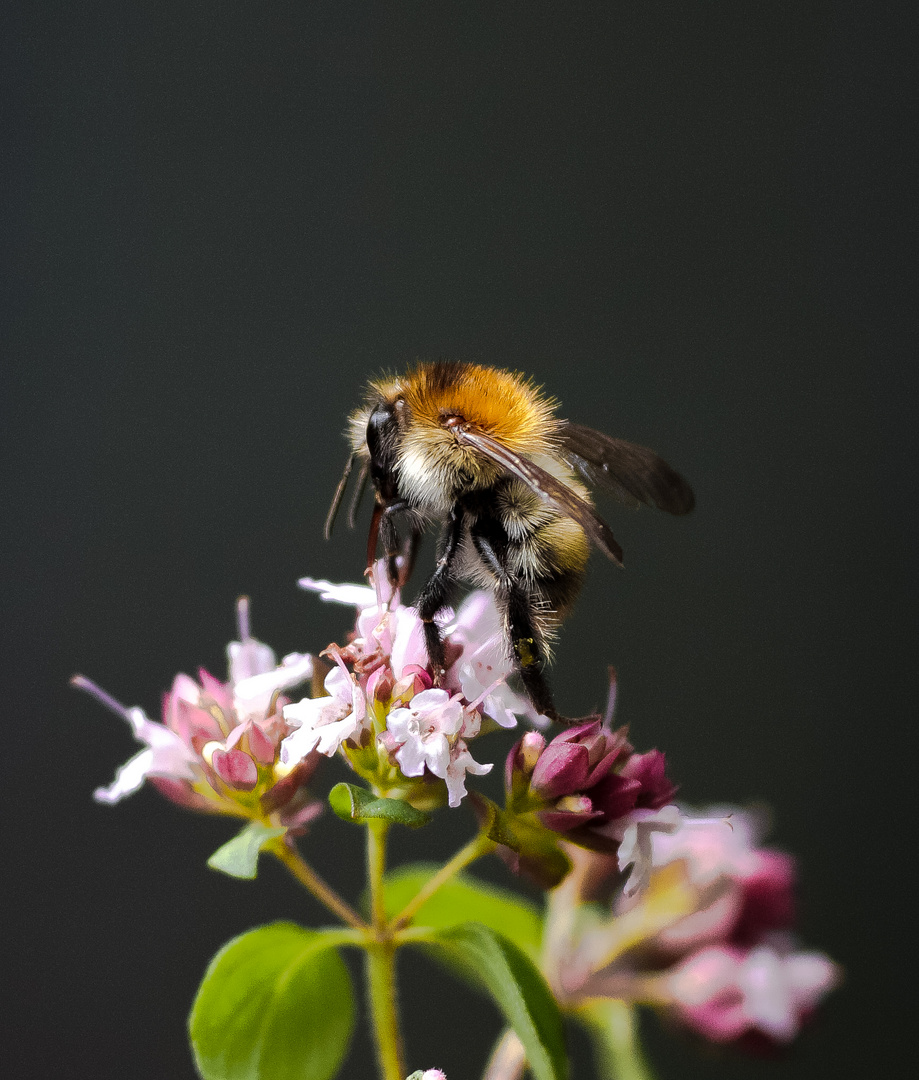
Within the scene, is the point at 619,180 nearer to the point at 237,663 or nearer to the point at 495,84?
the point at 495,84

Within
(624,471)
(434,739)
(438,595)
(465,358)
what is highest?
(465,358)

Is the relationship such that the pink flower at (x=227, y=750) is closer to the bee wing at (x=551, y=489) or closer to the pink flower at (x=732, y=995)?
the bee wing at (x=551, y=489)

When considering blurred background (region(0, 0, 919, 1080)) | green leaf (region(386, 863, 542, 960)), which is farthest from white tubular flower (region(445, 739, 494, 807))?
blurred background (region(0, 0, 919, 1080))

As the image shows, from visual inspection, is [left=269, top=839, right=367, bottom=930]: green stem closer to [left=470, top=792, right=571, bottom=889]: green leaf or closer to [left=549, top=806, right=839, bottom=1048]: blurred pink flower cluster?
[left=470, top=792, right=571, bottom=889]: green leaf

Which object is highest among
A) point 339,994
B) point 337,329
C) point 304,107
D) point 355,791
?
point 304,107

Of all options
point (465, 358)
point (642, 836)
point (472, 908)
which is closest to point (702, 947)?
point (472, 908)

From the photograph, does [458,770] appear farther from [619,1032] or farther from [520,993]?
[619,1032]

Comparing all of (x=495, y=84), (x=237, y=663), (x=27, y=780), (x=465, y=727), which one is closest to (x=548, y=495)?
(x=465, y=727)
